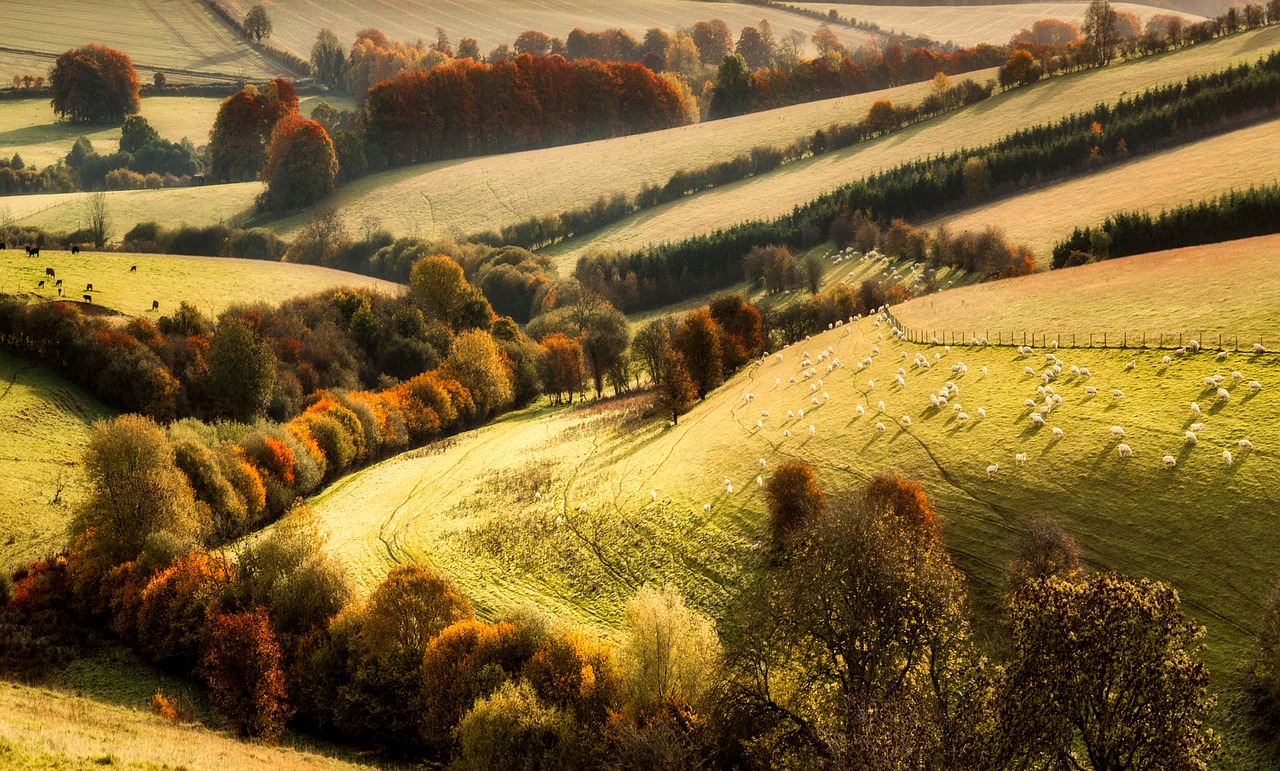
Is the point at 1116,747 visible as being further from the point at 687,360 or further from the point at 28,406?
the point at 28,406

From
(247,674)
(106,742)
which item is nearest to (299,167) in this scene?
(247,674)

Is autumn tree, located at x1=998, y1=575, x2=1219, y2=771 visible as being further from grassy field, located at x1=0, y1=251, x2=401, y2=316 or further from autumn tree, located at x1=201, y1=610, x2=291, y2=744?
grassy field, located at x1=0, y1=251, x2=401, y2=316

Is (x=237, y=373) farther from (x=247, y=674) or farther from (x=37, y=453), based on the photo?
(x=247, y=674)

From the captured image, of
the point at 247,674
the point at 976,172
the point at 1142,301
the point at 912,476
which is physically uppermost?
the point at 976,172

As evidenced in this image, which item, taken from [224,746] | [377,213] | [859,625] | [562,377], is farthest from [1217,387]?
[377,213]

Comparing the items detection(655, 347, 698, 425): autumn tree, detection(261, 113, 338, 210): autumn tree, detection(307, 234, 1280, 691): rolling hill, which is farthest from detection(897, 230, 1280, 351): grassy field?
detection(261, 113, 338, 210): autumn tree
